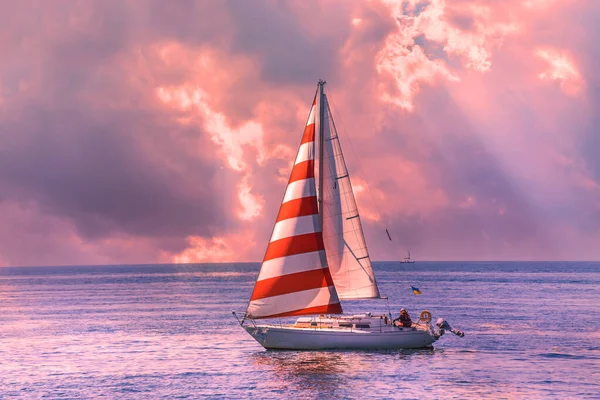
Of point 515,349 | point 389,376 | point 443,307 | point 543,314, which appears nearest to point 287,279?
point 389,376

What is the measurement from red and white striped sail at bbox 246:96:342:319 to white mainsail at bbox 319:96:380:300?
0.69 metres

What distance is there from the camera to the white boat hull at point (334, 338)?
4619 cm

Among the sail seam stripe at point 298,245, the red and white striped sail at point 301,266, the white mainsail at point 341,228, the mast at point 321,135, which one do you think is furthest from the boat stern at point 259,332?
the mast at point 321,135

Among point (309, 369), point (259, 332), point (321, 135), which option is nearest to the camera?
point (309, 369)

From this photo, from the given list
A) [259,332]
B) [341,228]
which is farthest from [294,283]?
[341,228]

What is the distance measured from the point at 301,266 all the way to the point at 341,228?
341 centimetres

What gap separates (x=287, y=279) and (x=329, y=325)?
3.98 m

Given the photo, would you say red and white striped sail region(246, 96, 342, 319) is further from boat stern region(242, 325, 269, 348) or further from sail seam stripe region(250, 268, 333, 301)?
boat stern region(242, 325, 269, 348)

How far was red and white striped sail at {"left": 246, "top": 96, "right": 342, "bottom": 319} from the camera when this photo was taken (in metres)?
46.5

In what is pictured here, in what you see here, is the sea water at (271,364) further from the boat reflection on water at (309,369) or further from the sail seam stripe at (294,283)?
the sail seam stripe at (294,283)

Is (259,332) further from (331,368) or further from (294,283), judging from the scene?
(331,368)

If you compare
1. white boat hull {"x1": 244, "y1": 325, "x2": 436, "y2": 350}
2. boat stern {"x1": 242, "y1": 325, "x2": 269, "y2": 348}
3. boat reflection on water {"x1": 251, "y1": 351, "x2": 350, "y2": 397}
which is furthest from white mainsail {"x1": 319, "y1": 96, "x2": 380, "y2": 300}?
boat stern {"x1": 242, "y1": 325, "x2": 269, "y2": 348}

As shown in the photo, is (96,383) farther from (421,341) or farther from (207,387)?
(421,341)

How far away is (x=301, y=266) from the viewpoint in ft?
153
